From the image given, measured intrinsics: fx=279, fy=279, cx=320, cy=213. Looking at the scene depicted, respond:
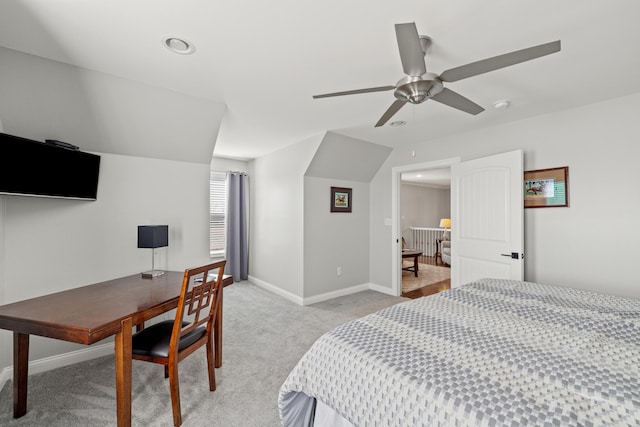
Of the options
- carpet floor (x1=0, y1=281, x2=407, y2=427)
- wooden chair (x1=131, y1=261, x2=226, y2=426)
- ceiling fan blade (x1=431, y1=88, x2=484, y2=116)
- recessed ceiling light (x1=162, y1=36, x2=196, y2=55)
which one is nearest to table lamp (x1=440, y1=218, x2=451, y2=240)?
carpet floor (x1=0, y1=281, x2=407, y2=427)

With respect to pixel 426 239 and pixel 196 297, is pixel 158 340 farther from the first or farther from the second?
pixel 426 239

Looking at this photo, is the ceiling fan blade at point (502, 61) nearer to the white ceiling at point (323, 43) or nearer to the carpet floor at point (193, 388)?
the white ceiling at point (323, 43)

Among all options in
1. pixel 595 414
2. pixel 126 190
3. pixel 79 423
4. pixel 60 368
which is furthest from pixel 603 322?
pixel 60 368

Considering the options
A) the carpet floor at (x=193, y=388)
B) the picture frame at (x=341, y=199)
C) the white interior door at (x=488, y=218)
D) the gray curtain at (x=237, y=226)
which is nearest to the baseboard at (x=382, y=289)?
the white interior door at (x=488, y=218)

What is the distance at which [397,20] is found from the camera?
152 cm

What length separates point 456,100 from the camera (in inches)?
70.8

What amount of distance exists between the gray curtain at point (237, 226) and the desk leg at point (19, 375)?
3.28 m

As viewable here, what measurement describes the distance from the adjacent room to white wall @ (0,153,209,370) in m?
0.02

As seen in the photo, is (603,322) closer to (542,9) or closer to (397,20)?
(542,9)

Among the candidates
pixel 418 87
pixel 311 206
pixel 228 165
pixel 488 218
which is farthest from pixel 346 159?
pixel 418 87

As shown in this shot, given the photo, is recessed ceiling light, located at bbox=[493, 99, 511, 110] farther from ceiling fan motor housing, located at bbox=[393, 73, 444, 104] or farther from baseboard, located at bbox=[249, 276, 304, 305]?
baseboard, located at bbox=[249, 276, 304, 305]

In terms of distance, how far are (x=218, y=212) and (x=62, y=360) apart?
312cm

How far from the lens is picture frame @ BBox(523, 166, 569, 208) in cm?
280

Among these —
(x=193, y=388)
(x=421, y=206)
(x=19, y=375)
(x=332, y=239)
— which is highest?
(x=421, y=206)
